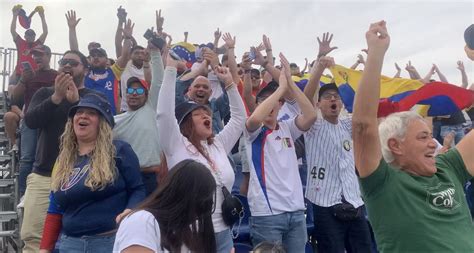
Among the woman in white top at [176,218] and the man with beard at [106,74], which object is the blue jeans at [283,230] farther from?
the man with beard at [106,74]

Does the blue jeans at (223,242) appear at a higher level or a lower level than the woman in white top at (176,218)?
lower

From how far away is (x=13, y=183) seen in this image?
738cm

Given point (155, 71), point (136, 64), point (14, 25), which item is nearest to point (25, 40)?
point (14, 25)

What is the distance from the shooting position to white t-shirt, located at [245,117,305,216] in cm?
478

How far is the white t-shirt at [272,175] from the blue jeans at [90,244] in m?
1.62

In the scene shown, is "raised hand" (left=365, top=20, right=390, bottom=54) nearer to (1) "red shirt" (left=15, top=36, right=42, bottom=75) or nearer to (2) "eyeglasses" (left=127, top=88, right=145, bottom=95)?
(2) "eyeglasses" (left=127, top=88, right=145, bottom=95)

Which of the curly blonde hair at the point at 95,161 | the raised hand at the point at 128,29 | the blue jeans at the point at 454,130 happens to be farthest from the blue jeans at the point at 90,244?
the blue jeans at the point at 454,130

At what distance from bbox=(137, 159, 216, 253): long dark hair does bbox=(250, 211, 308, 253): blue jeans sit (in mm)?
2181

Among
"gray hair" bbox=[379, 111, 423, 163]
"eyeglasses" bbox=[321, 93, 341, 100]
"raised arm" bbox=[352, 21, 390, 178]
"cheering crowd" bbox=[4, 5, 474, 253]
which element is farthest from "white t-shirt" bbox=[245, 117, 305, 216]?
"raised arm" bbox=[352, 21, 390, 178]

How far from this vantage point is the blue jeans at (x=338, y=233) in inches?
202

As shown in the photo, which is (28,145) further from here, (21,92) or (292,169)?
(292,169)

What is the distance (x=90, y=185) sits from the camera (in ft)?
11.4

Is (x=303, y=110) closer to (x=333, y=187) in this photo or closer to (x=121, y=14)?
(x=333, y=187)

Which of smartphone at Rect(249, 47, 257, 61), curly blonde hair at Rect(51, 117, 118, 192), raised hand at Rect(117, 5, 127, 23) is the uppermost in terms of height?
raised hand at Rect(117, 5, 127, 23)
